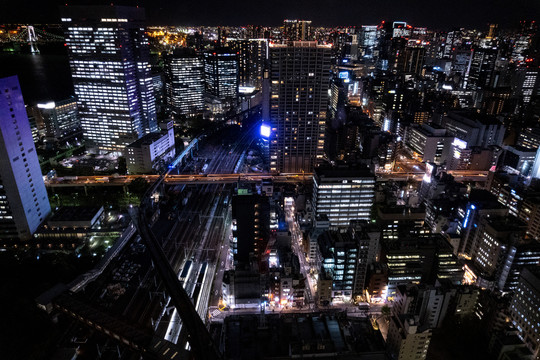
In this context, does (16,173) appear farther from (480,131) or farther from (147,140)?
(480,131)

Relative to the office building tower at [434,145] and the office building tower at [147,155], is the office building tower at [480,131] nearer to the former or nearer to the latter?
the office building tower at [434,145]

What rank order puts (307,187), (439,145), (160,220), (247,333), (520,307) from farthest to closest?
(439,145) < (307,187) < (160,220) < (520,307) < (247,333)

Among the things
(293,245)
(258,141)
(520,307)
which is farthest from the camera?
(258,141)

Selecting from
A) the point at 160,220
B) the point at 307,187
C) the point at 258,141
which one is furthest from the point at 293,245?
the point at 258,141

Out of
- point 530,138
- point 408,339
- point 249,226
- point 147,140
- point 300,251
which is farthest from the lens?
point 530,138

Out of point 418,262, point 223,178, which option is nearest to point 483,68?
point 223,178

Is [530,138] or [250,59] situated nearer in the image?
[530,138]

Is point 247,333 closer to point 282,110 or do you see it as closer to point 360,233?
point 360,233
